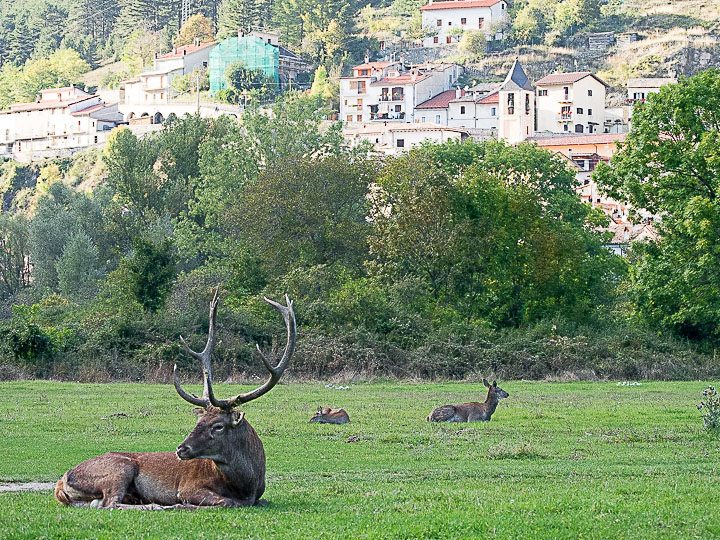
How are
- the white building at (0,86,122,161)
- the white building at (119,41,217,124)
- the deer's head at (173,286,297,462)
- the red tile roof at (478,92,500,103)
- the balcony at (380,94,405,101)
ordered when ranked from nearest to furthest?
the deer's head at (173,286,297,462) < the red tile roof at (478,92,500,103) < the balcony at (380,94,405,101) < the white building at (0,86,122,161) < the white building at (119,41,217,124)

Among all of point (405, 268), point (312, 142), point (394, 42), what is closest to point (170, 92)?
point (394, 42)

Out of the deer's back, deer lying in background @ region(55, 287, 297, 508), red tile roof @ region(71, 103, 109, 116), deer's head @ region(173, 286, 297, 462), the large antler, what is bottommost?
the deer's back

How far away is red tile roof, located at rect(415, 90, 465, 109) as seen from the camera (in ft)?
478

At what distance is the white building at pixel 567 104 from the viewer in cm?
14050

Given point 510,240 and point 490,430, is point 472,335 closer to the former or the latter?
point 510,240

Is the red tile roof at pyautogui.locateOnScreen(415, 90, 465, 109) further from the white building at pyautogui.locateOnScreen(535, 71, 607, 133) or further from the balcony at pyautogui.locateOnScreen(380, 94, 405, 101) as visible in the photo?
the white building at pyautogui.locateOnScreen(535, 71, 607, 133)

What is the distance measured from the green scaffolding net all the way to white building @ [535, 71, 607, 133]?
43699 mm

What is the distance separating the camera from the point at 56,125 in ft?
544

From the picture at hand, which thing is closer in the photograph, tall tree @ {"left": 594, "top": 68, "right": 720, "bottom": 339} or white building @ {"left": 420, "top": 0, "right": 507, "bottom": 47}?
tall tree @ {"left": 594, "top": 68, "right": 720, "bottom": 339}

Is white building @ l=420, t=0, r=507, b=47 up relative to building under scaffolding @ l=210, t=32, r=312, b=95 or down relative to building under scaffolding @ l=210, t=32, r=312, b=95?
up

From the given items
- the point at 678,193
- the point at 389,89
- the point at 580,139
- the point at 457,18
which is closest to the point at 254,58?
the point at 389,89

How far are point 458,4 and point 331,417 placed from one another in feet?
546

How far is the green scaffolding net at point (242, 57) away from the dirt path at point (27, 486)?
497 ft

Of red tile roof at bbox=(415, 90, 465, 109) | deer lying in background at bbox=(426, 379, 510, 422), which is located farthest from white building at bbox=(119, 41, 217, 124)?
deer lying in background at bbox=(426, 379, 510, 422)
